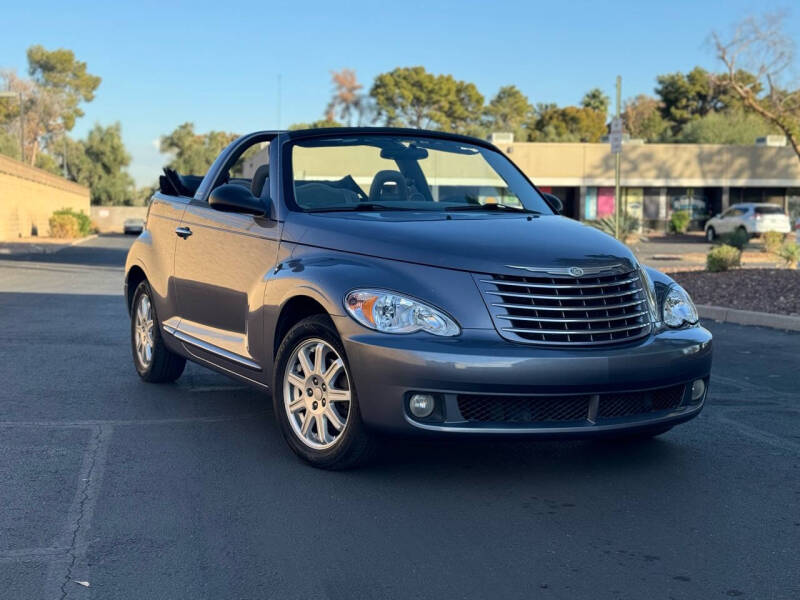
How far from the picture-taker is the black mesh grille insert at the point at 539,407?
468 centimetres

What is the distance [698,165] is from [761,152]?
3311 mm

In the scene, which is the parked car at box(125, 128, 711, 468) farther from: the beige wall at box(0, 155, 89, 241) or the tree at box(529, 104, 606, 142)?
the tree at box(529, 104, 606, 142)

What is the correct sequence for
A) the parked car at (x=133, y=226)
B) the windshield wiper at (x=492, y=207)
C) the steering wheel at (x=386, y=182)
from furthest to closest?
the parked car at (x=133, y=226) → the steering wheel at (x=386, y=182) → the windshield wiper at (x=492, y=207)

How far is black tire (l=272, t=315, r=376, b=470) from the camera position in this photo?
192 inches

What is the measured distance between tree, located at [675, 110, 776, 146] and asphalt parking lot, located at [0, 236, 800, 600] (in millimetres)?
60920

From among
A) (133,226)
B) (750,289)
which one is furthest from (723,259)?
(133,226)

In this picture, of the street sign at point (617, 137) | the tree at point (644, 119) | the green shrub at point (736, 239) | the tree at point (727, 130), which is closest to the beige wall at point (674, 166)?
the tree at point (727, 130)

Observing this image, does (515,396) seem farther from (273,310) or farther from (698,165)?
(698,165)

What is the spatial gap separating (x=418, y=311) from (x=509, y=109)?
101m

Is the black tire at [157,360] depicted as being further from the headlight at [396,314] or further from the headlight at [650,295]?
the headlight at [650,295]

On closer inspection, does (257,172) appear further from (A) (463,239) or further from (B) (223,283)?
(A) (463,239)

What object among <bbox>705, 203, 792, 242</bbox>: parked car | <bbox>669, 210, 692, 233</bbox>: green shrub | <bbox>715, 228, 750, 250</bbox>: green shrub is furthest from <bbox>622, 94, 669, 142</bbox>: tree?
<bbox>715, 228, 750, 250</bbox>: green shrub

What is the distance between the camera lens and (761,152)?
54562 millimetres

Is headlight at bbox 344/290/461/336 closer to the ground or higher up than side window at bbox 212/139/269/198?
closer to the ground
